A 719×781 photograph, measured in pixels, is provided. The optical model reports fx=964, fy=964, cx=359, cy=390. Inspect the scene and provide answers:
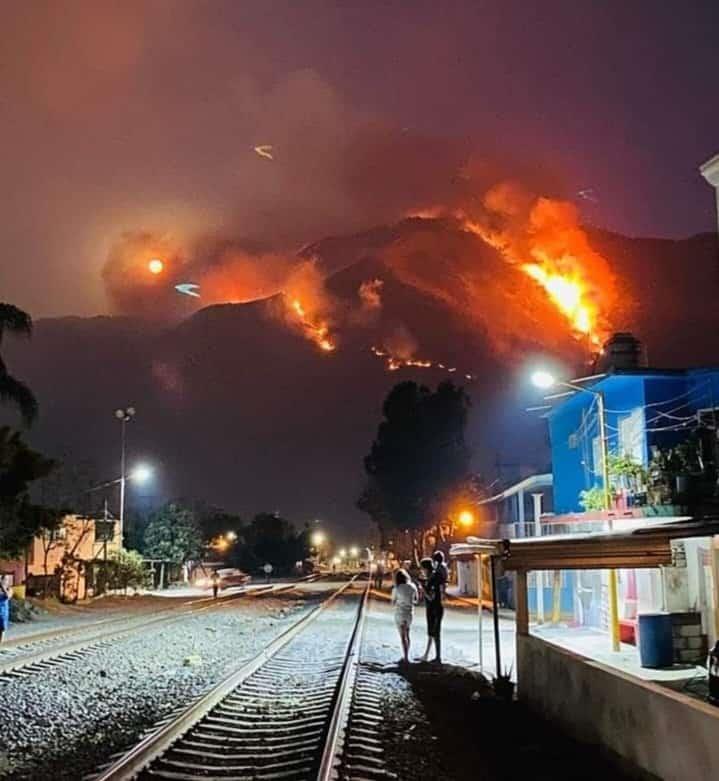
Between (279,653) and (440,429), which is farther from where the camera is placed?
(440,429)

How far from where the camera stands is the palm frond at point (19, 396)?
1328 inches

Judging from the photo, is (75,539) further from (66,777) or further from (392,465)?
(66,777)

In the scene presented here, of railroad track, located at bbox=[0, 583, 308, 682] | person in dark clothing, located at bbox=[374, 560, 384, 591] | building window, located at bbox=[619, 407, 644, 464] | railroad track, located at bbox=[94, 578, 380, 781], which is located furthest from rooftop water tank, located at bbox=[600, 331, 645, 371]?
person in dark clothing, located at bbox=[374, 560, 384, 591]

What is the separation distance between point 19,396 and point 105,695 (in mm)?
22166

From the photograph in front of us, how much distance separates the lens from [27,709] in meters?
12.6

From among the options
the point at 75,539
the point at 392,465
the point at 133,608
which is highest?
the point at 392,465

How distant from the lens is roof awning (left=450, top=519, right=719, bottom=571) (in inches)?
475

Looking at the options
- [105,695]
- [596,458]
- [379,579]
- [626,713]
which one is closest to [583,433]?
[596,458]

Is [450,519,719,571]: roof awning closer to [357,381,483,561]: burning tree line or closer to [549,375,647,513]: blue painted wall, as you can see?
[549,375,647,513]: blue painted wall

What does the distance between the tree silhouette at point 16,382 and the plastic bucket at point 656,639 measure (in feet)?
76.4

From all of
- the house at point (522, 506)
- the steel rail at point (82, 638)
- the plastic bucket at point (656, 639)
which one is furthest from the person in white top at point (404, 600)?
the house at point (522, 506)

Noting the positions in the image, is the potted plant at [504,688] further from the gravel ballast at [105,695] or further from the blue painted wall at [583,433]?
the blue painted wall at [583,433]

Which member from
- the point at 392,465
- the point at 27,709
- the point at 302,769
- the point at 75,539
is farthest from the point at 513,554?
the point at 392,465

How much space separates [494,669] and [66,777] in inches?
→ 406
